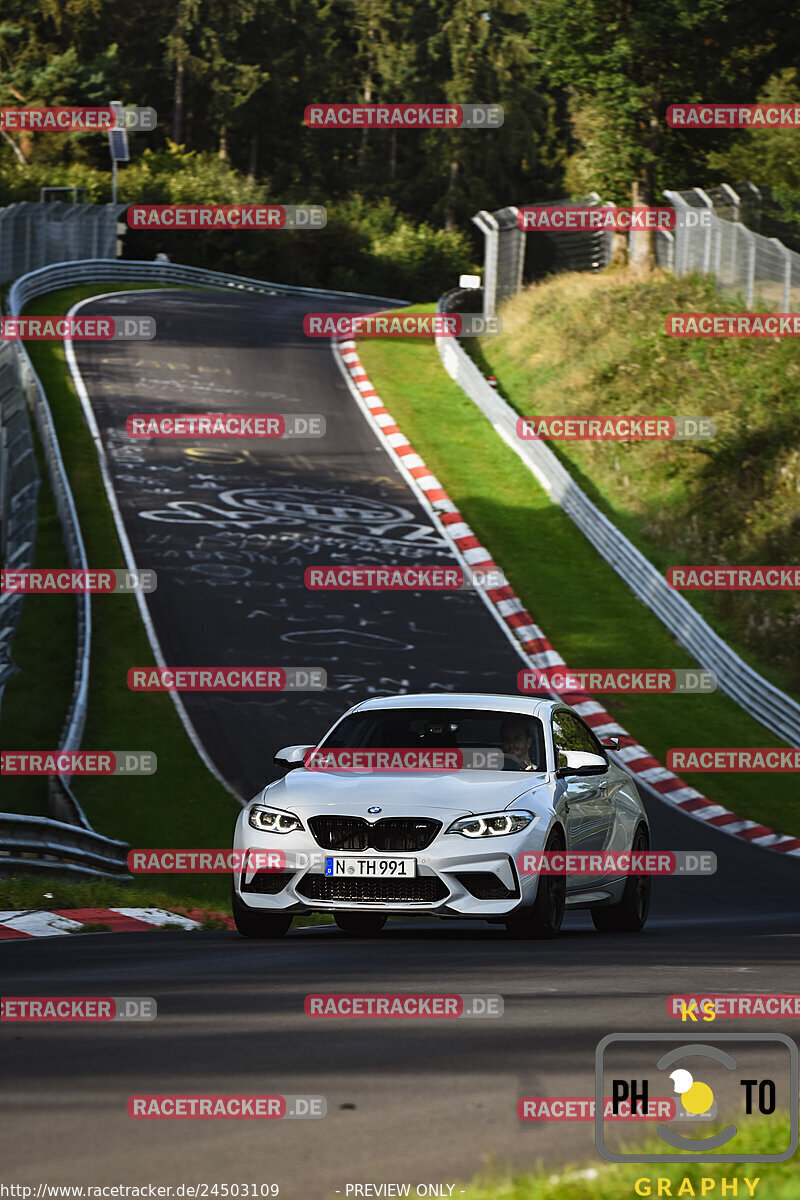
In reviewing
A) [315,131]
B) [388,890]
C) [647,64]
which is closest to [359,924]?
[388,890]

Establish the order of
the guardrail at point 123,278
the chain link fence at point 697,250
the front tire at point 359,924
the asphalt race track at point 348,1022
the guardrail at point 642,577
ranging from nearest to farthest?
the asphalt race track at point 348,1022, the front tire at point 359,924, the guardrail at point 642,577, the chain link fence at point 697,250, the guardrail at point 123,278

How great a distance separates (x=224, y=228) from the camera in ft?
220

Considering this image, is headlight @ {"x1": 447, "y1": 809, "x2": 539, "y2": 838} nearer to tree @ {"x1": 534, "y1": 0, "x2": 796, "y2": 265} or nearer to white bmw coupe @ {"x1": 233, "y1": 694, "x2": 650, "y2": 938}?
white bmw coupe @ {"x1": 233, "y1": 694, "x2": 650, "y2": 938}

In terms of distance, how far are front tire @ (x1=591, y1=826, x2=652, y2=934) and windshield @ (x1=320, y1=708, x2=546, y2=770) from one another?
1.37 m

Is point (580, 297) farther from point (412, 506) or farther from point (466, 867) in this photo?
point (466, 867)

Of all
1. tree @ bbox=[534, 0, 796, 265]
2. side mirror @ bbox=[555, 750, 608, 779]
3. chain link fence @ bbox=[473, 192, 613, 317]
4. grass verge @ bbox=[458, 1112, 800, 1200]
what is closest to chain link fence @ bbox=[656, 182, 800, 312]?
tree @ bbox=[534, 0, 796, 265]

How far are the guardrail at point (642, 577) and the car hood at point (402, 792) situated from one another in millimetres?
12868

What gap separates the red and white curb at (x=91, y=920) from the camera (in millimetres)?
10539

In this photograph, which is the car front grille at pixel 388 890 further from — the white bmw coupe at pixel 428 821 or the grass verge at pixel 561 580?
the grass verge at pixel 561 580

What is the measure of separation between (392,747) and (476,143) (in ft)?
280

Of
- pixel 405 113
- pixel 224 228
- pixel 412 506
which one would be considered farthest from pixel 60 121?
pixel 412 506

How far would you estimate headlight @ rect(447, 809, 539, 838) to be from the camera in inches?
371

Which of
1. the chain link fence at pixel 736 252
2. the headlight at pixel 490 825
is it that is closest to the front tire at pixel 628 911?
the headlight at pixel 490 825

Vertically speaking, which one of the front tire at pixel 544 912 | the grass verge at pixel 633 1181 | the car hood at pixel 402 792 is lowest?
the front tire at pixel 544 912
